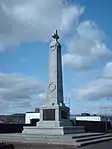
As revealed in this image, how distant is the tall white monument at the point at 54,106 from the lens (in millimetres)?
23672

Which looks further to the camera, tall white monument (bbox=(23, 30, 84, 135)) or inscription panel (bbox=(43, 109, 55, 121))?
inscription panel (bbox=(43, 109, 55, 121))

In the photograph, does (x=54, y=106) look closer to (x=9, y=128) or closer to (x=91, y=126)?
(x=9, y=128)

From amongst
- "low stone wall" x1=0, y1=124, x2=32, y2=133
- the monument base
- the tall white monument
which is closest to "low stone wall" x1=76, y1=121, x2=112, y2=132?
"low stone wall" x1=0, y1=124, x2=32, y2=133

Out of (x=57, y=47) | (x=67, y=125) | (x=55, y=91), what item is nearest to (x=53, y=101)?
(x=55, y=91)

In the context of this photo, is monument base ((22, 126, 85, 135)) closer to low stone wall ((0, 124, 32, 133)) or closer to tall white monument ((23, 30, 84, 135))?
tall white monument ((23, 30, 84, 135))

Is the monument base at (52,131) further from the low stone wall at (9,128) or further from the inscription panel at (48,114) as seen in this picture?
the low stone wall at (9,128)

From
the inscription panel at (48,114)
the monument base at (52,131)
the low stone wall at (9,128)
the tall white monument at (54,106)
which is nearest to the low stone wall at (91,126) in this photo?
the low stone wall at (9,128)

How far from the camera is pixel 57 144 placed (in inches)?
658

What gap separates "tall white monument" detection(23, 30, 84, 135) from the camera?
23672mm

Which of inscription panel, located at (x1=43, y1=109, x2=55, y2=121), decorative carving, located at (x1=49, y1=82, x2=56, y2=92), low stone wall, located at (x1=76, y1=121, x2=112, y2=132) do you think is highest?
decorative carving, located at (x1=49, y1=82, x2=56, y2=92)

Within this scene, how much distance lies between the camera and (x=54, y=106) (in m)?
24.7

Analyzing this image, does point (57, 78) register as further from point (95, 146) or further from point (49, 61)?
point (95, 146)

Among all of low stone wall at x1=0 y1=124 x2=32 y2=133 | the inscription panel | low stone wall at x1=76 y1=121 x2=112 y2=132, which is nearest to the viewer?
the inscription panel

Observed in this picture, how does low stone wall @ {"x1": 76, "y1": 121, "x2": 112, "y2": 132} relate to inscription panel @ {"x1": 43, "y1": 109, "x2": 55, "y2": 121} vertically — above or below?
below
